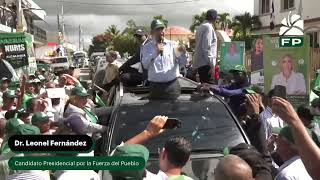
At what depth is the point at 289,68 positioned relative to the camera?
24.3 ft

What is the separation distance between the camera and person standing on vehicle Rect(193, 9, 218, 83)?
7.31 m

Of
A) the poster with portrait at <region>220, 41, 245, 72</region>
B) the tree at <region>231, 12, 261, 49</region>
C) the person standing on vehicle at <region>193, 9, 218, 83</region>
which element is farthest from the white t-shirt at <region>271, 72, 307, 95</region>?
the tree at <region>231, 12, 261, 49</region>

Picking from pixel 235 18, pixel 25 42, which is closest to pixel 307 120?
pixel 25 42

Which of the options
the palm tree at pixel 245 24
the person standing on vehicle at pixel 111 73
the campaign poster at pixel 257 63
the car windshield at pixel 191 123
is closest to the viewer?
the car windshield at pixel 191 123

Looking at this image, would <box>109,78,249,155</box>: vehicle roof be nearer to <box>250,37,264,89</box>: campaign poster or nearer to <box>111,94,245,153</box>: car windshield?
<box>111,94,245,153</box>: car windshield

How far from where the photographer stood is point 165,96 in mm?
5672

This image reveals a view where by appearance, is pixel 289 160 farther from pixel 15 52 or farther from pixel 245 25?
pixel 245 25

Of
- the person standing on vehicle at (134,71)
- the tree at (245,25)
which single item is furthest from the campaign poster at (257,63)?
the tree at (245,25)

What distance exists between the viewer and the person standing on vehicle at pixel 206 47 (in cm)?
731

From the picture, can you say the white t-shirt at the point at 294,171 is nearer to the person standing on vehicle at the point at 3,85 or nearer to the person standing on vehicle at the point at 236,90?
the person standing on vehicle at the point at 236,90

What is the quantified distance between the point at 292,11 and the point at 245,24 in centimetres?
1049

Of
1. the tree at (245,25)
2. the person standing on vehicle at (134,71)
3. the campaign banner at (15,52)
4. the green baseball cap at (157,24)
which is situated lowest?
the person standing on vehicle at (134,71)

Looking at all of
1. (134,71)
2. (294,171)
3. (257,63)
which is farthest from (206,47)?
(294,171)

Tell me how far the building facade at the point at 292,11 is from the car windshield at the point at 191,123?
59.5 feet
